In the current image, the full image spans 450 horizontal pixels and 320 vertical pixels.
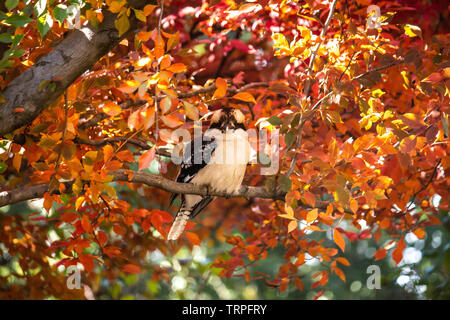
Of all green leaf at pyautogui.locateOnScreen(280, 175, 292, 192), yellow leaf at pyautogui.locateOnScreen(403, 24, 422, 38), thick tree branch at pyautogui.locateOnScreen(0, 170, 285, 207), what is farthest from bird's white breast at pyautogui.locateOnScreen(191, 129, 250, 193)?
yellow leaf at pyautogui.locateOnScreen(403, 24, 422, 38)

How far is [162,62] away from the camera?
6.54 ft

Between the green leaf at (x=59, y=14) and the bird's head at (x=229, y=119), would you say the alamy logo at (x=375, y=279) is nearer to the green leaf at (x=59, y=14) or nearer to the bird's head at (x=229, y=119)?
the bird's head at (x=229, y=119)

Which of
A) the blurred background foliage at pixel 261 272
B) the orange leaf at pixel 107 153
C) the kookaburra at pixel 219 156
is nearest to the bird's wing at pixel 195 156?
the kookaburra at pixel 219 156

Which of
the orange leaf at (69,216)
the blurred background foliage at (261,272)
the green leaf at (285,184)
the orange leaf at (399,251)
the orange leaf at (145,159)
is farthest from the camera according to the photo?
the blurred background foliage at (261,272)

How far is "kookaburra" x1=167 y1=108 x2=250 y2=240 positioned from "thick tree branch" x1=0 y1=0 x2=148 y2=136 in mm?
1282

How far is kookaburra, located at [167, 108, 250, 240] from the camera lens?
131 inches

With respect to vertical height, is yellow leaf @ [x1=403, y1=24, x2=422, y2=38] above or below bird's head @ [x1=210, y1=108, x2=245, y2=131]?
above

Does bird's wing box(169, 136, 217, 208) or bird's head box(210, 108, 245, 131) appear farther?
bird's wing box(169, 136, 217, 208)

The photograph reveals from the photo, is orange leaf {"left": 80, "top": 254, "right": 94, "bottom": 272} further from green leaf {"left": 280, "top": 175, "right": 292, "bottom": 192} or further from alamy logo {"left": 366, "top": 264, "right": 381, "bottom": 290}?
alamy logo {"left": 366, "top": 264, "right": 381, "bottom": 290}

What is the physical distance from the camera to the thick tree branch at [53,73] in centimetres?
209

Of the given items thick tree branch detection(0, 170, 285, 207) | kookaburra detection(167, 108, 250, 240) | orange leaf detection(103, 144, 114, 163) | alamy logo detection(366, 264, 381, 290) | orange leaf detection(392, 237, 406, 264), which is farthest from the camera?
alamy logo detection(366, 264, 381, 290)

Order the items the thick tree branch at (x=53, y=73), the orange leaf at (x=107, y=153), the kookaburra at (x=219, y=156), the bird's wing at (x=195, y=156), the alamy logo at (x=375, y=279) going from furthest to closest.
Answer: the alamy logo at (x=375, y=279), the bird's wing at (x=195, y=156), the kookaburra at (x=219, y=156), the orange leaf at (x=107, y=153), the thick tree branch at (x=53, y=73)

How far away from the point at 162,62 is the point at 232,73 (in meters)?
2.77
